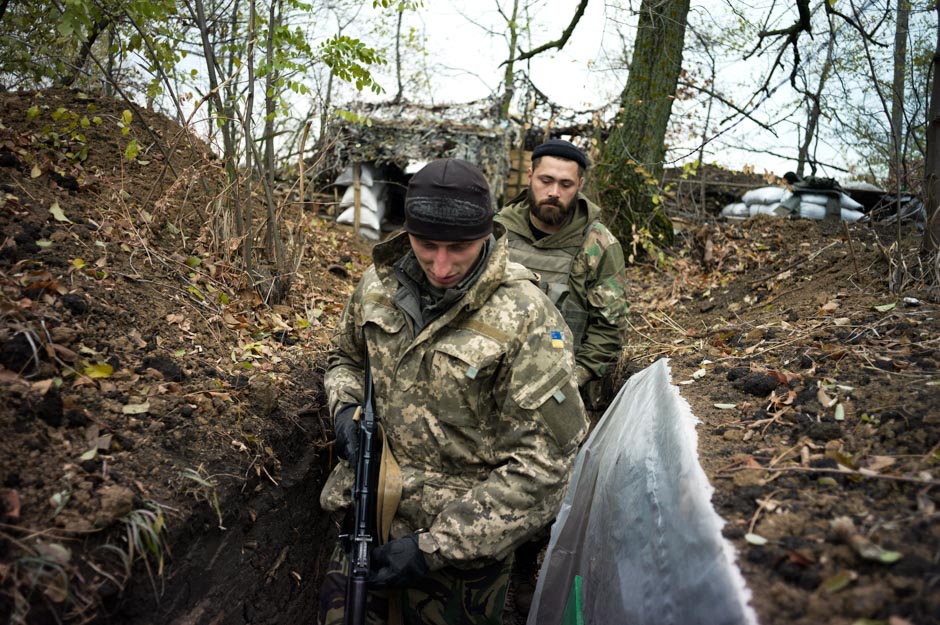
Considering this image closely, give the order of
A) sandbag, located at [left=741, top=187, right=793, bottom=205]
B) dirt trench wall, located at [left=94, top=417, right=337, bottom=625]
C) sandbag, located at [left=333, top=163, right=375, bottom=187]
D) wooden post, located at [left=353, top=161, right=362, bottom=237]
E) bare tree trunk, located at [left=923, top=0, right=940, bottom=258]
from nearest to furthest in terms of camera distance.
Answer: dirt trench wall, located at [left=94, top=417, right=337, bottom=625], bare tree trunk, located at [left=923, top=0, right=940, bottom=258], sandbag, located at [left=741, top=187, right=793, bottom=205], wooden post, located at [left=353, top=161, right=362, bottom=237], sandbag, located at [left=333, top=163, right=375, bottom=187]

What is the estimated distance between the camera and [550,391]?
2404 mm

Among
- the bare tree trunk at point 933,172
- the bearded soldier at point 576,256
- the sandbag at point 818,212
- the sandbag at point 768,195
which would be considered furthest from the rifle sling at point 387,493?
the sandbag at point 768,195

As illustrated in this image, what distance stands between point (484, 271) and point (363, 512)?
993mm

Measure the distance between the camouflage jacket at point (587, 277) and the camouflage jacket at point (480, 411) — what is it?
172cm

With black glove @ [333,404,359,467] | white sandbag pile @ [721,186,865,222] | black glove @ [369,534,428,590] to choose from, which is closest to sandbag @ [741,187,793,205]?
white sandbag pile @ [721,186,865,222]

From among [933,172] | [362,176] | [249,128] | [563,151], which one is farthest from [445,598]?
[362,176]

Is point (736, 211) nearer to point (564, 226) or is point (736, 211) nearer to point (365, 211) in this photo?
point (365, 211)

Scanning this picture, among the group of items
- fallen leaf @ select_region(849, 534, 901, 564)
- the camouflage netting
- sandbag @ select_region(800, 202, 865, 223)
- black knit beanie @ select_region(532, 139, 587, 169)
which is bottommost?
fallen leaf @ select_region(849, 534, 901, 564)

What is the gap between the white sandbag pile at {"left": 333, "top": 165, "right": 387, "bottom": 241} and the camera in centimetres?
1033

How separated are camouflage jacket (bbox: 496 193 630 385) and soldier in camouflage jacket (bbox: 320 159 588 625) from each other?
1.70 meters

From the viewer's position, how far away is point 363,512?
2492 millimetres

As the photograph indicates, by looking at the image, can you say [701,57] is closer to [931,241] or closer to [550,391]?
[931,241]

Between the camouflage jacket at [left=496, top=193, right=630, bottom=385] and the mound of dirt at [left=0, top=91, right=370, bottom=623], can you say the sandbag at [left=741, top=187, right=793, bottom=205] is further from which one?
the mound of dirt at [left=0, top=91, right=370, bottom=623]

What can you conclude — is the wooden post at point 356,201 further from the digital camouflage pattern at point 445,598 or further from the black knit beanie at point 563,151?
the digital camouflage pattern at point 445,598
